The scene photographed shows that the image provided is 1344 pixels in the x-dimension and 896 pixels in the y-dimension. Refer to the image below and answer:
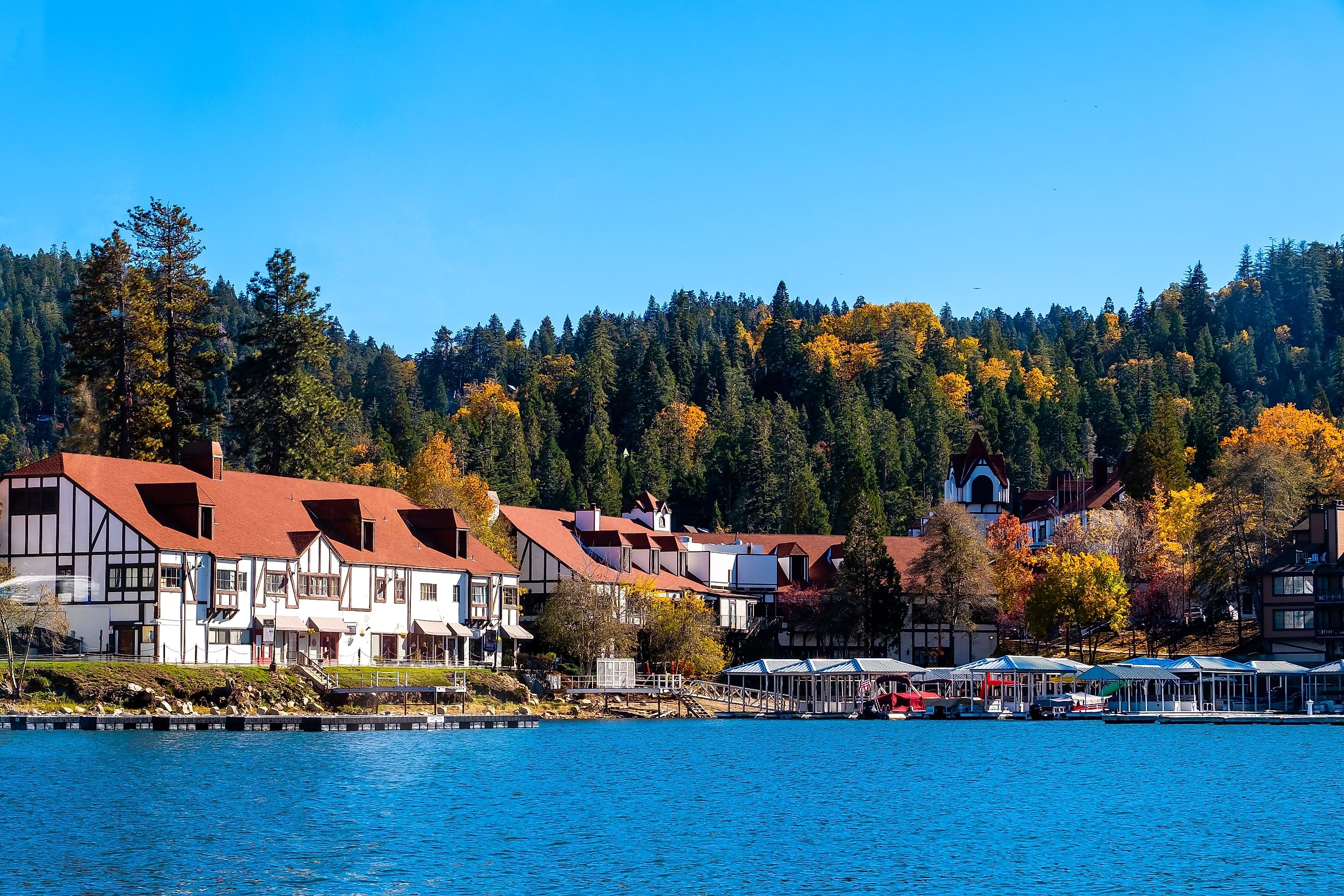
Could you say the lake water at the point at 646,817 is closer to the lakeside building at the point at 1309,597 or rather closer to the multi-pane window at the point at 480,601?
the multi-pane window at the point at 480,601

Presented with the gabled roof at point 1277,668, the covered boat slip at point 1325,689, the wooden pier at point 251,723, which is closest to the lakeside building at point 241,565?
the wooden pier at point 251,723

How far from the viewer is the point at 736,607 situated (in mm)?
106438

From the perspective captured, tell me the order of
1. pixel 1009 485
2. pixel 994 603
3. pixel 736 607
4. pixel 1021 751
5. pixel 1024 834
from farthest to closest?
pixel 1009 485
pixel 736 607
pixel 994 603
pixel 1021 751
pixel 1024 834

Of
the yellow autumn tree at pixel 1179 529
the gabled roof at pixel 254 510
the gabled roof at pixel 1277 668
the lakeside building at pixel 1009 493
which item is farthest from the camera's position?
the lakeside building at pixel 1009 493

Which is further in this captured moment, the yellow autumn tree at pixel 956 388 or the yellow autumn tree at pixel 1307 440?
the yellow autumn tree at pixel 956 388

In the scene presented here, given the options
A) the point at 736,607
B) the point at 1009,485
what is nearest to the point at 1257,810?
the point at 736,607

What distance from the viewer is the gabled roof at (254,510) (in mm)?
72250

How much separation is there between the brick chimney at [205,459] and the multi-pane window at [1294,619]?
59986 mm

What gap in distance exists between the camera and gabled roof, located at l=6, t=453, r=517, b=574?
7225 cm

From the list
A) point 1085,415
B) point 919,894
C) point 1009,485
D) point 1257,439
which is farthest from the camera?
point 1085,415

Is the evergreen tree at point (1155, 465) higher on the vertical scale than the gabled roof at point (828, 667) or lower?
higher

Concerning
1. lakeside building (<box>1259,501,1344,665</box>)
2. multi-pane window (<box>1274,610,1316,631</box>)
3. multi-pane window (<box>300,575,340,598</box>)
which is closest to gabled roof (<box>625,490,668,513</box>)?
lakeside building (<box>1259,501,1344,665</box>)

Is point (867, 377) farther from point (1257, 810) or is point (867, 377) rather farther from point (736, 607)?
point (1257, 810)

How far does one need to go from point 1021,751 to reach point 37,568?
137 ft
